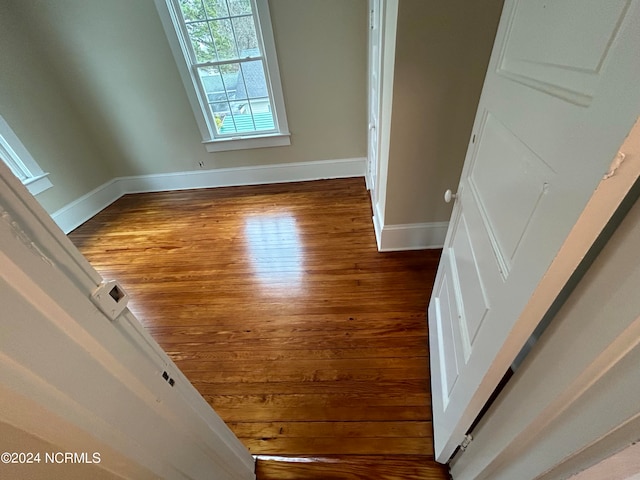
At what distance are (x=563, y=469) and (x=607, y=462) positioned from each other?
0.10 meters

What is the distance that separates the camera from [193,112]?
2.98 meters

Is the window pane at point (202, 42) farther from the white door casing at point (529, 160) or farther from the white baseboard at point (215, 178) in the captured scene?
the white door casing at point (529, 160)

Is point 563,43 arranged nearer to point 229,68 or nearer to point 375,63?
point 375,63

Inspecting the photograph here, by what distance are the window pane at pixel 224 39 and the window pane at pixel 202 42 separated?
0.20ft

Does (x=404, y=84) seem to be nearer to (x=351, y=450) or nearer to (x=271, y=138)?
(x=351, y=450)

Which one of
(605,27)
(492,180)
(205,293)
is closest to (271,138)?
(205,293)

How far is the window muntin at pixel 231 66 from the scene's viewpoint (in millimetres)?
2477

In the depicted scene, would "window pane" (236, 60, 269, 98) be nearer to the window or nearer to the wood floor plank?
the window

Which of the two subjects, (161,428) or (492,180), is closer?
(161,428)

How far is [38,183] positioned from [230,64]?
2.28 meters

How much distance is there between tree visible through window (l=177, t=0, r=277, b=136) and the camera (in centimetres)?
248

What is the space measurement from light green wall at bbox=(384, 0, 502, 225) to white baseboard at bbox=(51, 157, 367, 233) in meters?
1.51

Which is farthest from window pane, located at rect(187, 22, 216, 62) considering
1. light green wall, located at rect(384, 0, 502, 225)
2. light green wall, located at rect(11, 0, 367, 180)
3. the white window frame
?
light green wall, located at rect(384, 0, 502, 225)

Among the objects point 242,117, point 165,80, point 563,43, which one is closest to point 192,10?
point 165,80
